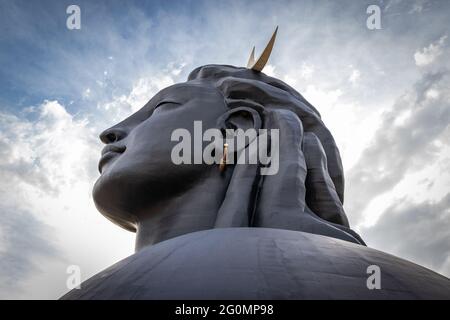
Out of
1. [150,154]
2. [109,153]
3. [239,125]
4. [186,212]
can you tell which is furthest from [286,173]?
[109,153]

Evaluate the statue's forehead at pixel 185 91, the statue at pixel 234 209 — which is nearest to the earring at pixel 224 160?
the statue at pixel 234 209

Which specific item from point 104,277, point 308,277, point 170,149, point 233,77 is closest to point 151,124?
point 170,149

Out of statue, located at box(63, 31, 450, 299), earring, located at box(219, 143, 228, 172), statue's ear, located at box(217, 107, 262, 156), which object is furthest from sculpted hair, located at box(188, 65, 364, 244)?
earring, located at box(219, 143, 228, 172)

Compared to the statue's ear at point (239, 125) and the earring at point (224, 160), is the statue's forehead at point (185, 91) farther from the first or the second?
the earring at point (224, 160)

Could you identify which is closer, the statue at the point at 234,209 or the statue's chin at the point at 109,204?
the statue at the point at 234,209

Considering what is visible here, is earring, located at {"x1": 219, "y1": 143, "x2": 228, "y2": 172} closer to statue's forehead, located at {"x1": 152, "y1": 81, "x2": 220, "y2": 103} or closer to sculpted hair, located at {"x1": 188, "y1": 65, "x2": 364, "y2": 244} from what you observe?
sculpted hair, located at {"x1": 188, "y1": 65, "x2": 364, "y2": 244}

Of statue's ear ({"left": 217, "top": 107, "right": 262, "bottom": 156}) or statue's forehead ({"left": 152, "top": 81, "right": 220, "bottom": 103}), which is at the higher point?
statue's forehead ({"left": 152, "top": 81, "right": 220, "bottom": 103})
